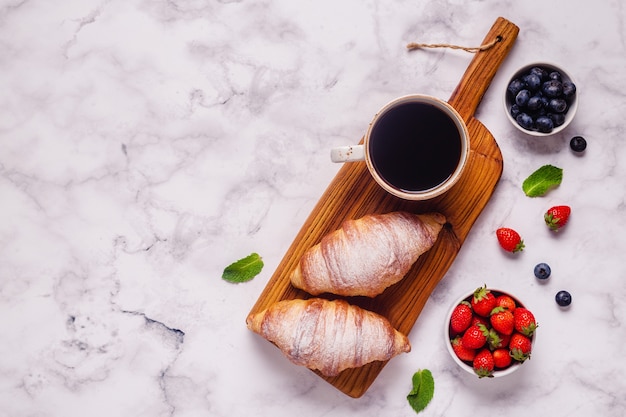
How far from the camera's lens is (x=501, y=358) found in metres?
1.63

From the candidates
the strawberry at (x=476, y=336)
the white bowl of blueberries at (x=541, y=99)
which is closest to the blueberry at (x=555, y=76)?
the white bowl of blueberries at (x=541, y=99)

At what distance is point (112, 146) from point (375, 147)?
72 centimetres

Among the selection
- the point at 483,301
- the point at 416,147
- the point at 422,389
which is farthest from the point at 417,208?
the point at 422,389

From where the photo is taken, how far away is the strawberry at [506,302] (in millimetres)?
1644

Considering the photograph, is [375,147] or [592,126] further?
[592,126]

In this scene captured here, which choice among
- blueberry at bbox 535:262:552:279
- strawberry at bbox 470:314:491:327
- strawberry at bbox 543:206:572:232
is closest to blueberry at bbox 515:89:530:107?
strawberry at bbox 543:206:572:232

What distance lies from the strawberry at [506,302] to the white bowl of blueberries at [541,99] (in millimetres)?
416

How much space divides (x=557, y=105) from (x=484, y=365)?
0.66m

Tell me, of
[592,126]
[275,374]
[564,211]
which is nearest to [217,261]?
[275,374]

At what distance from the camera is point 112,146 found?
1.76 m

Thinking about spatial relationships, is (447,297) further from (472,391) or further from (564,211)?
(564,211)

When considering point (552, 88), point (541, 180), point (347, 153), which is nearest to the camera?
point (347, 153)

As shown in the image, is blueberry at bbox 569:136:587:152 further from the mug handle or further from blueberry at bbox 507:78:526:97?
the mug handle

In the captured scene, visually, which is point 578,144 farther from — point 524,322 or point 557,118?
point 524,322
